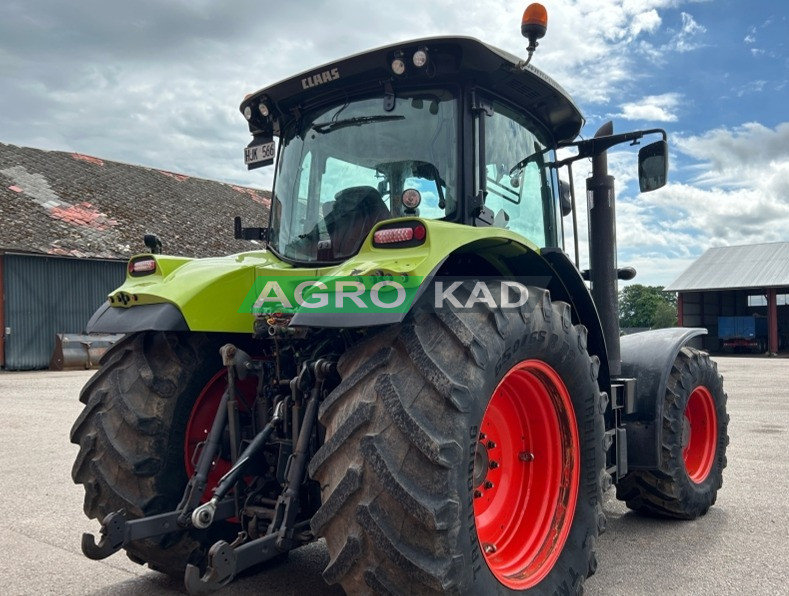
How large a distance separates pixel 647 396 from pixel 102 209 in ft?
67.8

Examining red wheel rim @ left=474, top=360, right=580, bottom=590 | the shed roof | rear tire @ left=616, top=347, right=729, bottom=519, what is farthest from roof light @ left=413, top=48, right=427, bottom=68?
the shed roof

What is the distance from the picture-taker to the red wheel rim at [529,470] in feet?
10.6

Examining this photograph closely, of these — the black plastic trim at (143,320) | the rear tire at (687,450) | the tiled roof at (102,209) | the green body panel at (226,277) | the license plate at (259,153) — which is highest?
the tiled roof at (102,209)

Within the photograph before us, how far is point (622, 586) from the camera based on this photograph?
3.56 metres

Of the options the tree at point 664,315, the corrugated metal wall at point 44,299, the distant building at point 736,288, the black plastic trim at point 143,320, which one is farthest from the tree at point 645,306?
the black plastic trim at point 143,320

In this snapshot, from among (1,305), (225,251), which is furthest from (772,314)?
(1,305)

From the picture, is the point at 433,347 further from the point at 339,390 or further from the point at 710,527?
the point at 710,527

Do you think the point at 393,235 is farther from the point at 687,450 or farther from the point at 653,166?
the point at 687,450

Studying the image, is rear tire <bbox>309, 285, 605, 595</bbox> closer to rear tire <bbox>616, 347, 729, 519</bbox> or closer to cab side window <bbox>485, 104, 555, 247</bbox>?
cab side window <bbox>485, 104, 555, 247</bbox>

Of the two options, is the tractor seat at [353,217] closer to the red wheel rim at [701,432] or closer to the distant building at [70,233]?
the red wheel rim at [701,432]

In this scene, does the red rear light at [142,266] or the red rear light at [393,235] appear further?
the red rear light at [142,266]

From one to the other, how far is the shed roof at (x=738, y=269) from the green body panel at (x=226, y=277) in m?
32.5

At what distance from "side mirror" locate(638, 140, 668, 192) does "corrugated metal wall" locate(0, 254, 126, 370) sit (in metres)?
18.4

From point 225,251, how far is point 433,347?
21066 mm
